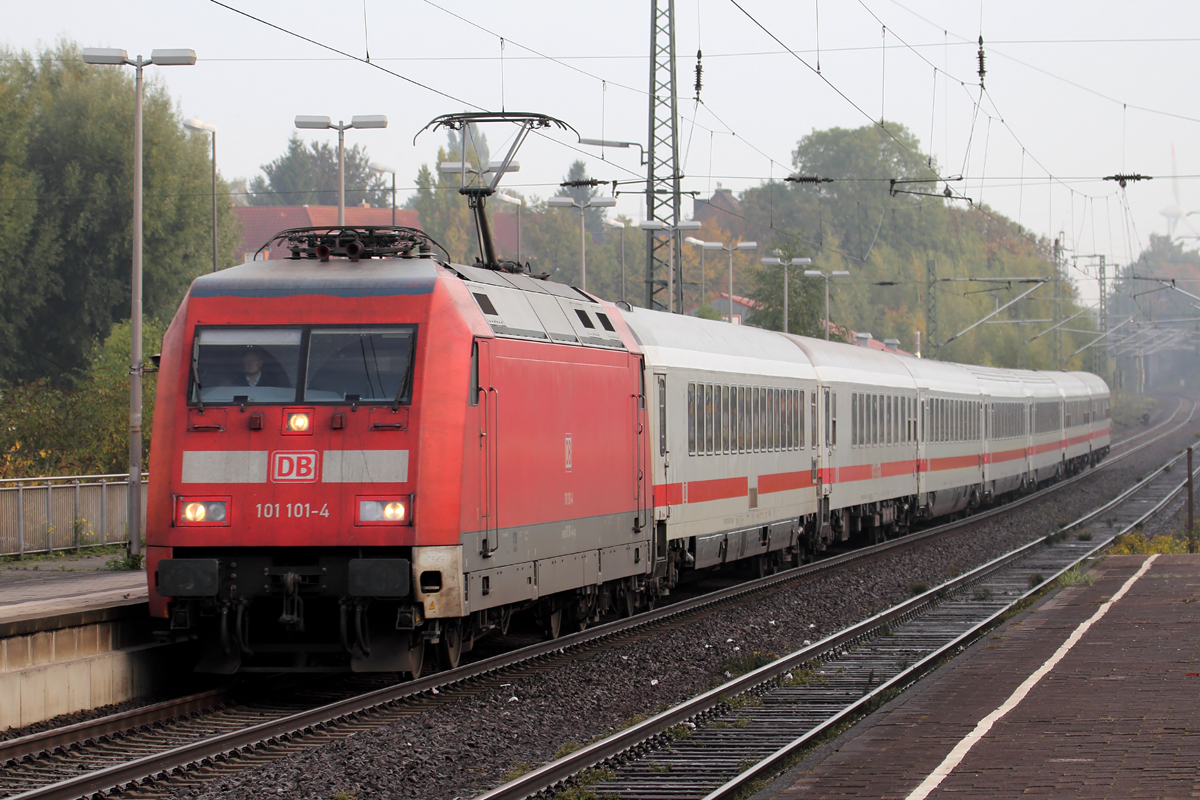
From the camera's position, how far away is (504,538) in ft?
40.6

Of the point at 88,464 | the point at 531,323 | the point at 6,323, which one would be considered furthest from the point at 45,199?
the point at 531,323

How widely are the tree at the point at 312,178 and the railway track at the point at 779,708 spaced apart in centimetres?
11387

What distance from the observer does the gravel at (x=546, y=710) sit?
29.8ft

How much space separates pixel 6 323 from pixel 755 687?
36.3 meters

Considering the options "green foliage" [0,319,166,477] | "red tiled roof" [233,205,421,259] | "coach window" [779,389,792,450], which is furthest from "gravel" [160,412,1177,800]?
"red tiled roof" [233,205,421,259]

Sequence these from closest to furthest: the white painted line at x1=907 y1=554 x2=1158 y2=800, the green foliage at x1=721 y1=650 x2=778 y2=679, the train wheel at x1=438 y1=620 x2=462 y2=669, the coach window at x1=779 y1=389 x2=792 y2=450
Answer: the white painted line at x1=907 y1=554 x2=1158 y2=800
the train wheel at x1=438 y1=620 x2=462 y2=669
the green foliage at x1=721 y1=650 x2=778 y2=679
the coach window at x1=779 y1=389 x2=792 y2=450

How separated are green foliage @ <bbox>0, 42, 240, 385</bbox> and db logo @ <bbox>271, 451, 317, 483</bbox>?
34.4m

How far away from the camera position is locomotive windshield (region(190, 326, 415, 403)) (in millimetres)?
11461

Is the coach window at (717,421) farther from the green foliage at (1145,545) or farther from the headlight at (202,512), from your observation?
the green foliage at (1145,545)

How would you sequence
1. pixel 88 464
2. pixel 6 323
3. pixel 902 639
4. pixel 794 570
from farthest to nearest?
1. pixel 6 323
2. pixel 88 464
3. pixel 794 570
4. pixel 902 639

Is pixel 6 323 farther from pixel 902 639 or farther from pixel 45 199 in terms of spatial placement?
pixel 902 639

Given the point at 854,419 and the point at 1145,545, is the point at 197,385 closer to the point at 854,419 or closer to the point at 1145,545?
the point at 854,419

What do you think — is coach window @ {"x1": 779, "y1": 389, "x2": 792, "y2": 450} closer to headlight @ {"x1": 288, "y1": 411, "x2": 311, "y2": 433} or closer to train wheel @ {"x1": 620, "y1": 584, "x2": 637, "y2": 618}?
train wheel @ {"x1": 620, "y1": 584, "x2": 637, "y2": 618}

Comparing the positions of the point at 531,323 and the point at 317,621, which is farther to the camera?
the point at 531,323
